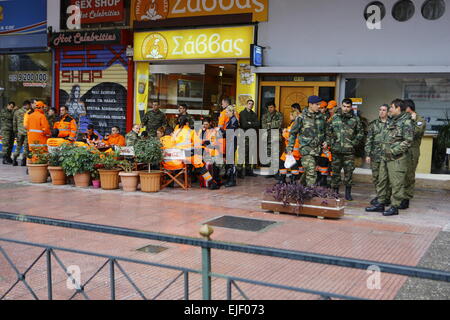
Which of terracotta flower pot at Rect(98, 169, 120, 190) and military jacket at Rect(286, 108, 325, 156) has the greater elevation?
military jacket at Rect(286, 108, 325, 156)

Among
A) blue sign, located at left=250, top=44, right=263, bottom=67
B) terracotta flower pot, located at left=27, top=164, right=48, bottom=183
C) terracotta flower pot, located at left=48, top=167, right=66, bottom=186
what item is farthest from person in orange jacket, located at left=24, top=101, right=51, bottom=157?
blue sign, located at left=250, top=44, right=263, bottom=67

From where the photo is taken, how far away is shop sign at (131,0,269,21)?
12539mm

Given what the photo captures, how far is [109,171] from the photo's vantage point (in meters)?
10.2

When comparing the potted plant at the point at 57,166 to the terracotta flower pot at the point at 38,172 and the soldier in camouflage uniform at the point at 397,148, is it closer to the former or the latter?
the terracotta flower pot at the point at 38,172

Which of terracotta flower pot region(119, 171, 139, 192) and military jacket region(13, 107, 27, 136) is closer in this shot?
terracotta flower pot region(119, 171, 139, 192)

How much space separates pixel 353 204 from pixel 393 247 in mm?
2872

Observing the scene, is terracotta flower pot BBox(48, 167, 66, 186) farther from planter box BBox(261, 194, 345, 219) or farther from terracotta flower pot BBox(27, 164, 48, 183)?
planter box BBox(261, 194, 345, 219)

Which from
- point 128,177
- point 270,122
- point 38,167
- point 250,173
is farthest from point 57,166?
point 270,122

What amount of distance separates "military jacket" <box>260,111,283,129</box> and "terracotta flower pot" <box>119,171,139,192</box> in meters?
3.87

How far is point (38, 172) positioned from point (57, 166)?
0.61 metres

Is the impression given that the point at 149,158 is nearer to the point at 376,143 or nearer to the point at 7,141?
the point at 376,143

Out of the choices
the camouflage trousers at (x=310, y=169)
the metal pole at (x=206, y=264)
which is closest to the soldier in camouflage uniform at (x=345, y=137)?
the camouflage trousers at (x=310, y=169)

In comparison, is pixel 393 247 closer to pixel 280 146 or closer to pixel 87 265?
pixel 87 265

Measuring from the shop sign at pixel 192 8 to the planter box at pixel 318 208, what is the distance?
6.29 m
